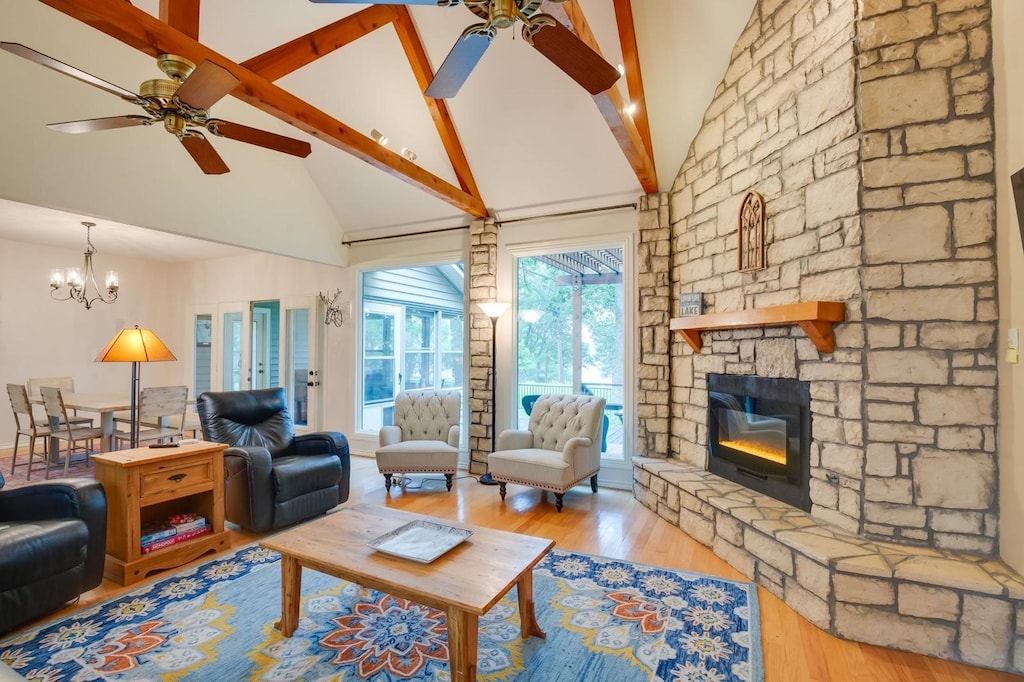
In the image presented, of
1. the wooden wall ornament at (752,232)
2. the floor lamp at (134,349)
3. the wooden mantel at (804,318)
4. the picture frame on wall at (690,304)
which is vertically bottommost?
the floor lamp at (134,349)

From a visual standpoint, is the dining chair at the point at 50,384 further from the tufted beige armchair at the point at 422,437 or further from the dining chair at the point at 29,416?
the tufted beige armchair at the point at 422,437

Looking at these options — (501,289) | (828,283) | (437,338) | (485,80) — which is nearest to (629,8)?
(485,80)

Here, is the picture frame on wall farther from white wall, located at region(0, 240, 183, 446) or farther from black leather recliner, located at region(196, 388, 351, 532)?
white wall, located at region(0, 240, 183, 446)

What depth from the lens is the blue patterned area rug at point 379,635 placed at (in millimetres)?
2041

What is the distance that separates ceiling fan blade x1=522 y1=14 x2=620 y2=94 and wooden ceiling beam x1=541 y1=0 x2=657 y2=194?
0.18m

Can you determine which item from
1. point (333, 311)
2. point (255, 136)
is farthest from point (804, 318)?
point (333, 311)

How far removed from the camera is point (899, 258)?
8.21 ft

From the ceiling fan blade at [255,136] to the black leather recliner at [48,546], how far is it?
2074 mm

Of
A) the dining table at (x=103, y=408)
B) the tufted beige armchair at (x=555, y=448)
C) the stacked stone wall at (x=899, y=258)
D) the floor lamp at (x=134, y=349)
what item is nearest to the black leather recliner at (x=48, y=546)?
the floor lamp at (x=134, y=349)

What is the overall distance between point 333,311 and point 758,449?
5.17 meters

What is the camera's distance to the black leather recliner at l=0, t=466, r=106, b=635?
7.26 feet

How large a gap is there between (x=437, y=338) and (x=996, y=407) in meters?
7.03

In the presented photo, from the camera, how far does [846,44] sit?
2650 mm

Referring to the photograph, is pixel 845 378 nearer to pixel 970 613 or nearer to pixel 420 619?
pixel 970 613
